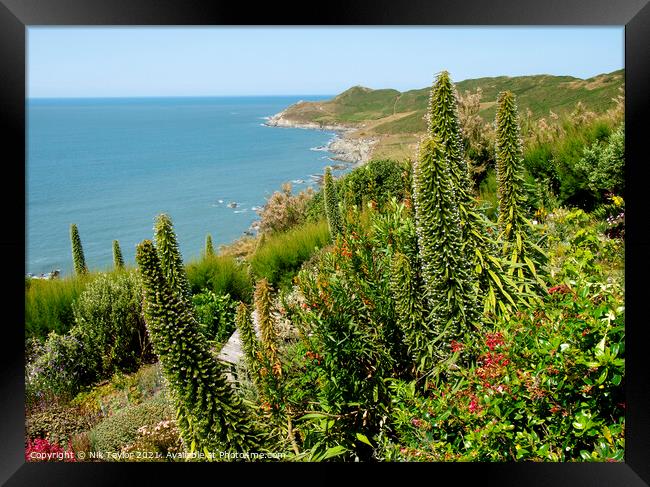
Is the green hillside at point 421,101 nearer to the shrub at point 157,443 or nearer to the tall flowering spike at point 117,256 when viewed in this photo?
A: the tall flowering spike at point 117,256

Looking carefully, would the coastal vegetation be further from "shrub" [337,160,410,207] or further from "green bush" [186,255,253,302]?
"shrub" [337,160,410,207]

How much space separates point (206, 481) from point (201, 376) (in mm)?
842

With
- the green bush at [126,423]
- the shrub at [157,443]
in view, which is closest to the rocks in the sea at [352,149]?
the green bush at [126,423]

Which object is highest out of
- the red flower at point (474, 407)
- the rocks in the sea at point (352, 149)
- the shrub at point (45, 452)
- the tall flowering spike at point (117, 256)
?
the rocks in the sea at point (352, 149)

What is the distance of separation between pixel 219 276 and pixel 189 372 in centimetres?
157

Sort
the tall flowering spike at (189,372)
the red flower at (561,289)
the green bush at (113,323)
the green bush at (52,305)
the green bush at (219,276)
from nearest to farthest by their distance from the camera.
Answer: the tall flowering spike at (189,372), the red flower at (561,289), the green bush at (52,305), the green bush at (113,323), the green bush at (219,276)

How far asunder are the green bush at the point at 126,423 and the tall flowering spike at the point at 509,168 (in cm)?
236

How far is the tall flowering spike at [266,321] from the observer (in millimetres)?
2863

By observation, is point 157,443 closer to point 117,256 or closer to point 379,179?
point 117,256

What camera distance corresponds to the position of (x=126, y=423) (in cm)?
353

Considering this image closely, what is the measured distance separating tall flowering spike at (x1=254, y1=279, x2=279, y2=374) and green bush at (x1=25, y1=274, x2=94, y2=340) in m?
1.82

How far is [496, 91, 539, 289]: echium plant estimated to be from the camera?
3.48 metres

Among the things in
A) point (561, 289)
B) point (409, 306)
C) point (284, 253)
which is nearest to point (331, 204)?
point (284, 253)
